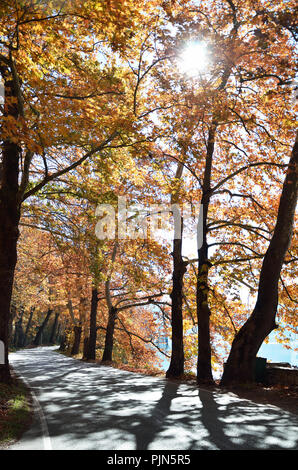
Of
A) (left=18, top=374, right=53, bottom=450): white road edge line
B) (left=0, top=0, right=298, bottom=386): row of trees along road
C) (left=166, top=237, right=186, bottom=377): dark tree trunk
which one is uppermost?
(left=0, top=0, right=298, bottom=386): row of trees along road

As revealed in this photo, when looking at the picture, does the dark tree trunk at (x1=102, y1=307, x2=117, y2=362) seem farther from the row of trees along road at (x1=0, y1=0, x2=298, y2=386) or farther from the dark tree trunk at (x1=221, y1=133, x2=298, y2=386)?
the dark tree trunk at (x1=221, y1=133, x2=298, y2=386)

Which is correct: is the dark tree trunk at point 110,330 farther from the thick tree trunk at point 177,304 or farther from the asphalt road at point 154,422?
the asphalt road at point 154,422

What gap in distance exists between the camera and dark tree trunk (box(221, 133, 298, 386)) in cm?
1260

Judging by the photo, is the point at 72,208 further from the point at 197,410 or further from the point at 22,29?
the point at 197,410

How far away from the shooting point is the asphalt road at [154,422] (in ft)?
19.5

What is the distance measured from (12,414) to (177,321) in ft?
34.1

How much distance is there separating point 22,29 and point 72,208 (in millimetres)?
9534

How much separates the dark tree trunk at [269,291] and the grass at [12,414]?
702cm

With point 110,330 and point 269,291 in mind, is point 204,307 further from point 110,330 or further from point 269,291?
point 110,330

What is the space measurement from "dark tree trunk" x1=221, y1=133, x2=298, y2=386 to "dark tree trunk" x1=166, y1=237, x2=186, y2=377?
460 centimetres

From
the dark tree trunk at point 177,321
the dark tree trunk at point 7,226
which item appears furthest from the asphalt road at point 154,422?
the dark tree trunk at point 177,321

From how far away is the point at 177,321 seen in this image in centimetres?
1772

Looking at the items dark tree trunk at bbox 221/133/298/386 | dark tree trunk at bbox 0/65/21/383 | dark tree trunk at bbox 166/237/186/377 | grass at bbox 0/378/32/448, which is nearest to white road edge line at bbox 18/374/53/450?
grass at bbox 0/378/32/448
